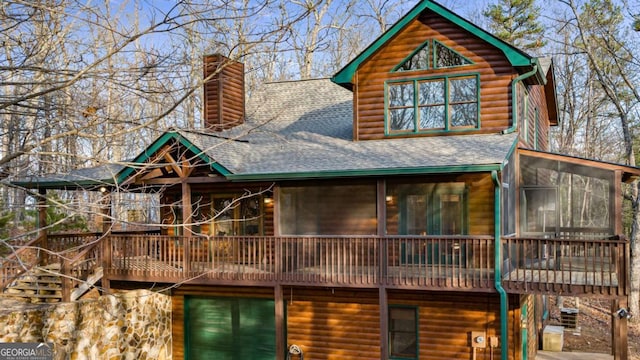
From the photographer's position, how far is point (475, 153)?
12.9 m

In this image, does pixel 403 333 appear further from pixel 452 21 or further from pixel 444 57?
pixel 452 21

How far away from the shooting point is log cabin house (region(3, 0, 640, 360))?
514 inches

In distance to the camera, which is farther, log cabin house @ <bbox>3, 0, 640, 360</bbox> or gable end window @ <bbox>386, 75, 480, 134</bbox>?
gable end window @ <bbox>386, 75, 480, 134</bbox>

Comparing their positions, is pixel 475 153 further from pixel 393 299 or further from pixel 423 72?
pixel 393 299

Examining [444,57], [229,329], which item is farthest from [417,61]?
[229,329]

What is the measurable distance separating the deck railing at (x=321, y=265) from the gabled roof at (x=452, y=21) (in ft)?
14.4

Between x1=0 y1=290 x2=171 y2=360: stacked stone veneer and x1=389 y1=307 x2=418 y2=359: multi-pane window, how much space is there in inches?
238

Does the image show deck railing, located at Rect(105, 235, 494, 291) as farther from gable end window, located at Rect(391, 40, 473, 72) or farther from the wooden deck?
gable end window, located at Rect(391, 40, 473, 72)

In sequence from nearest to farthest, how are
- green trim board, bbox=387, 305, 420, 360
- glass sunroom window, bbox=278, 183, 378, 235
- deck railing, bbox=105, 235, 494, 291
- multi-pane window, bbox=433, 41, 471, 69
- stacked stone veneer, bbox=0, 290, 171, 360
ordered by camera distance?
deck railing, bbox=105, 235, 494, 291 < stacked stone veneer, bbox=0, 290, 171, 360 < green trim board, bbox=387, 305, 420, 360 < multi-pane window, bbox=433, 41, 471, 69 < glass sunroom window, bbox=278, 183, 378, 235

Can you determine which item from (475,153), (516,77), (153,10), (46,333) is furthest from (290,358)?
(153,10)

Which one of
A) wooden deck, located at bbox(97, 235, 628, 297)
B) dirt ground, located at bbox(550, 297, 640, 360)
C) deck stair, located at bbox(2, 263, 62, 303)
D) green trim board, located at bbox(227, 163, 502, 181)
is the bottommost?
dirt ground, located at bbox(550, 297, 640, 360)

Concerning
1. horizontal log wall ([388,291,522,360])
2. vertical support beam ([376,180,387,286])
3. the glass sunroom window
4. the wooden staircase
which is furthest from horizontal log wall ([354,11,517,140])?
the wooden staircase

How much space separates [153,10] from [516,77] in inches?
407

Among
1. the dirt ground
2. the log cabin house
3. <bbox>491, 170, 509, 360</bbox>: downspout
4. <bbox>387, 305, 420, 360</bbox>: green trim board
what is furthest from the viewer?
the dirt ground
